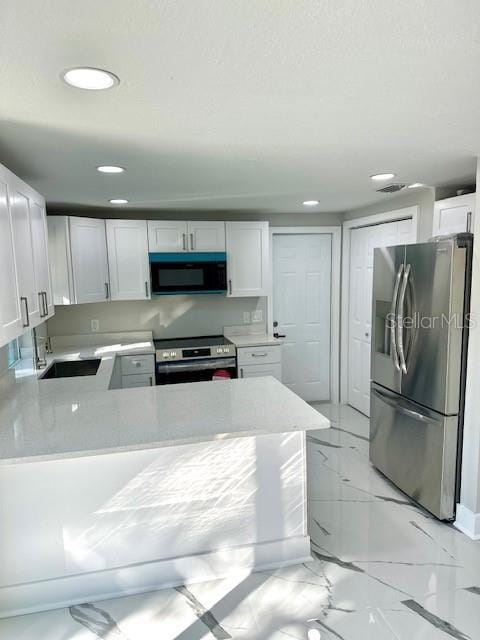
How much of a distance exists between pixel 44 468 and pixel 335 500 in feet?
6.20

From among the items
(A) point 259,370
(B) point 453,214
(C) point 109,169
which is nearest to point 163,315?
(A) point 259,370

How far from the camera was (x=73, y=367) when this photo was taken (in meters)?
3.46

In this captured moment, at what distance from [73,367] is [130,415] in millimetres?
1699

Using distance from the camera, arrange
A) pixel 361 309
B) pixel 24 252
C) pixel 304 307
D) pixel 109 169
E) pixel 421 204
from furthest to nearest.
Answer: pixel 304 307, pixel 361 309, pixel 421 204, pixel 109 169, pixel 24 252

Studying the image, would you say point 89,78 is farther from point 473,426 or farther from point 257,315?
point 257,315

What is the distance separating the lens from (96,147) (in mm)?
1900

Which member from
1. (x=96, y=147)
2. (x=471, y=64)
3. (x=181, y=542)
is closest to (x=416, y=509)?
(x=181, y=542)

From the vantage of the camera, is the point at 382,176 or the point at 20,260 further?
the point at 382,176

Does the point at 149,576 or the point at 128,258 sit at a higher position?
the point at 128,258

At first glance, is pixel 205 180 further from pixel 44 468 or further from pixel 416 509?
pixel 416 509

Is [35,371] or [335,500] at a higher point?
[35,371]

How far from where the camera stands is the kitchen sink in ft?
11.0

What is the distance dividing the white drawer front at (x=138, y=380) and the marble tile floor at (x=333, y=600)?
6.16 ft

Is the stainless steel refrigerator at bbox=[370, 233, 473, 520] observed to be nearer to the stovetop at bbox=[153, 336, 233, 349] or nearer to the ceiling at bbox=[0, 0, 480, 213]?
the ceiling at bbox=[0, 0, 480, 213]
